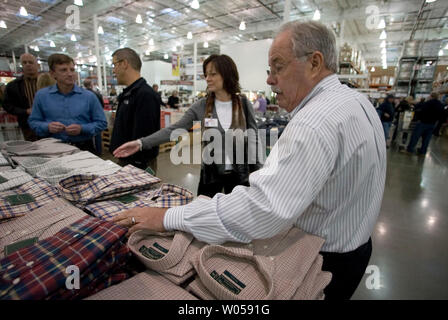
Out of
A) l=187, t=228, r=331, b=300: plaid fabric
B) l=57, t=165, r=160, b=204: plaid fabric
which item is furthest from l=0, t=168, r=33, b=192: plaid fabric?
l=187, t=228, r=331, b=300: plaid fabric

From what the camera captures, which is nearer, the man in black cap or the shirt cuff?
the shirt cuff

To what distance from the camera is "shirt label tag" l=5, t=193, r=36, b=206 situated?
1.14 meters

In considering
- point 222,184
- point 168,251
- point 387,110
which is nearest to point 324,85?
point 168,251

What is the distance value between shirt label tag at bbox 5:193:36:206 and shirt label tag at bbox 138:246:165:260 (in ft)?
2.46

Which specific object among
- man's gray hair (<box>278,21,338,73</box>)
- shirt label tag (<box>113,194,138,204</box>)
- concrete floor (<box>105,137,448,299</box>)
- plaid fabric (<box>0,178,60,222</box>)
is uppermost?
man's gray hair (<box>278,21,338,73</box>)

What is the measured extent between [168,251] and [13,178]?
1.24 meters

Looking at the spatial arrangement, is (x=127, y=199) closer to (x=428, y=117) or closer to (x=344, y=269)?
(x=344, y=269)

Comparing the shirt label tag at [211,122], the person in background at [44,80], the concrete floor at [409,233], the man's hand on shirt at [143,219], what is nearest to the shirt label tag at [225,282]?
the man's hand on shirt at [143,219]

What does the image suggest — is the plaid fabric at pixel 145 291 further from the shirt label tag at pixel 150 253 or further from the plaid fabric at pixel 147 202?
the plaid fabric at pixel 147 202

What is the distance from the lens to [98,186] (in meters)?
1.21

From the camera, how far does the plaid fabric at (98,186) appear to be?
3.89 feet

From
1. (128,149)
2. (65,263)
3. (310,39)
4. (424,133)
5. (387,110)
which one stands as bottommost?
(424,133)

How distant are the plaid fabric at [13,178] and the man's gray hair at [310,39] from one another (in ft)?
5.26

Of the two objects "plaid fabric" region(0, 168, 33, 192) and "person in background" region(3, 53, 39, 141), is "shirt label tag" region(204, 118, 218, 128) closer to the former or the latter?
"plaid fabric" region(0, 168, 33, 192)
